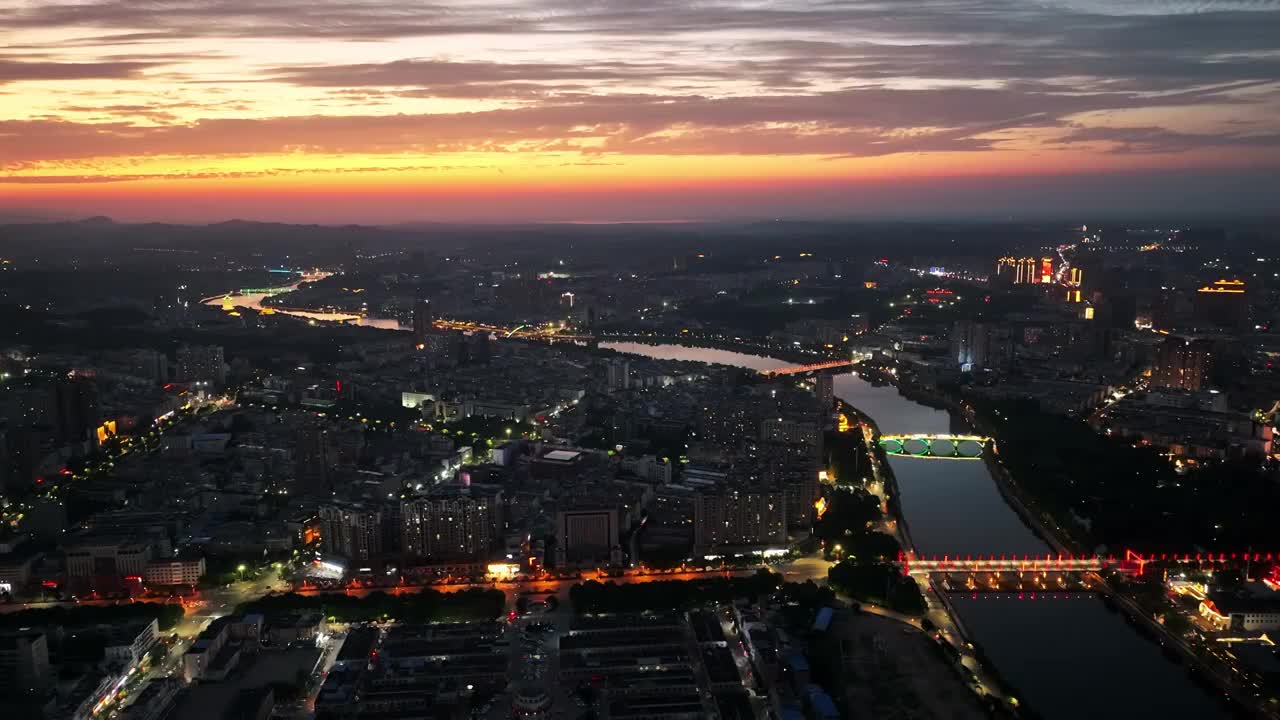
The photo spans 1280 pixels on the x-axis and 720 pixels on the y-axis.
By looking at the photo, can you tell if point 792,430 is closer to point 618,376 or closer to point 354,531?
point 618,376

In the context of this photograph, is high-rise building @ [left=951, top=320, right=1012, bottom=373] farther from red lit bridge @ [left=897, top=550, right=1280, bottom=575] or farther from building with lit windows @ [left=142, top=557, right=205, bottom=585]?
building with lit windows @ [left=142, top=557, right=205, bottom=585]

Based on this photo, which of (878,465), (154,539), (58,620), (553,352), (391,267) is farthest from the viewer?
(391,267)

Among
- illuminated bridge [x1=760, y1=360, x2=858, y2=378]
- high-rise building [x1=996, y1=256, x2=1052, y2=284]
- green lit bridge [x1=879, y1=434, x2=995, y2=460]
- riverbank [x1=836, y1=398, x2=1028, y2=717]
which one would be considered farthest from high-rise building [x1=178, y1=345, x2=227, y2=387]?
high-rise building [x1=996, y1=256, x2=1052, y2=284]

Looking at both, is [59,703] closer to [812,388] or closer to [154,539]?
[154,539]

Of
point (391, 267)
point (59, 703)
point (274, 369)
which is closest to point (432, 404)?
point (274, 369)

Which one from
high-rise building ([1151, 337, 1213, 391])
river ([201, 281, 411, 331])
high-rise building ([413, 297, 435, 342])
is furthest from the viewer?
river ([201, 281, 411, 331])

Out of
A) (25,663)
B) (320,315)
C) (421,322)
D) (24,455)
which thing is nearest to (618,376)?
(421,322)

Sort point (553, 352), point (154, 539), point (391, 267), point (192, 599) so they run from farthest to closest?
1. point (391, 267)
2. point (553, 352)
3. point (154, 539)
4. point (192, 599)

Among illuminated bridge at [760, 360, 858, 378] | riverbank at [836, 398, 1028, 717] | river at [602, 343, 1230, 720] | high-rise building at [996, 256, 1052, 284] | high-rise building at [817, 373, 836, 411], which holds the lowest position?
illuminated bridge at [760, 360, 858, 378]
